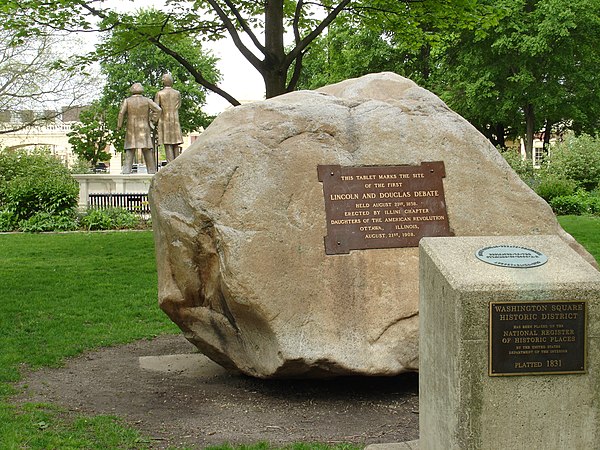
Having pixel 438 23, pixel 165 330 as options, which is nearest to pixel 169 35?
pixel 438 23

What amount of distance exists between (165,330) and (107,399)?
298cm

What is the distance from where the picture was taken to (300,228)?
6059mm

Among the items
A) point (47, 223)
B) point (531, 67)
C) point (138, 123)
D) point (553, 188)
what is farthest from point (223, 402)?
point (531, 67)

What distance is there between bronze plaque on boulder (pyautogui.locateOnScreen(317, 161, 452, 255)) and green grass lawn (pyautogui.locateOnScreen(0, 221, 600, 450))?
1713mm

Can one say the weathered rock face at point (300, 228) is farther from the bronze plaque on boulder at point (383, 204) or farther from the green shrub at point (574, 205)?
the green shrub at point (574, 205)

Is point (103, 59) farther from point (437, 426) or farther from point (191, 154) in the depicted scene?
point (437, 426)

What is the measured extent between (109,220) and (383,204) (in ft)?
43.1

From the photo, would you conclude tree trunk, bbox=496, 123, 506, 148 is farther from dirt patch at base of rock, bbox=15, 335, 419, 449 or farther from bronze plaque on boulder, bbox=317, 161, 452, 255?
bronze plaque on boulder, bbox=317, 161, 452, 255

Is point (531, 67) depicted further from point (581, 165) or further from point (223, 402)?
point (223, 402)

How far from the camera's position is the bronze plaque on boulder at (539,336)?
3.92m

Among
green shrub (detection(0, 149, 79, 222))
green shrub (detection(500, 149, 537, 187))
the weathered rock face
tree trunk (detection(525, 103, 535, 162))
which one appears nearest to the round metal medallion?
the weathered rock face

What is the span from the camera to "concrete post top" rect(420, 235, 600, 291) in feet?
13.0

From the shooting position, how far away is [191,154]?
6266 millimetres

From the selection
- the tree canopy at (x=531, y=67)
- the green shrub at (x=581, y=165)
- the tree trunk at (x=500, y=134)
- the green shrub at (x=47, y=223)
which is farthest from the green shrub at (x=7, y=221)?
the tree trunk at (x=500, y=134)
